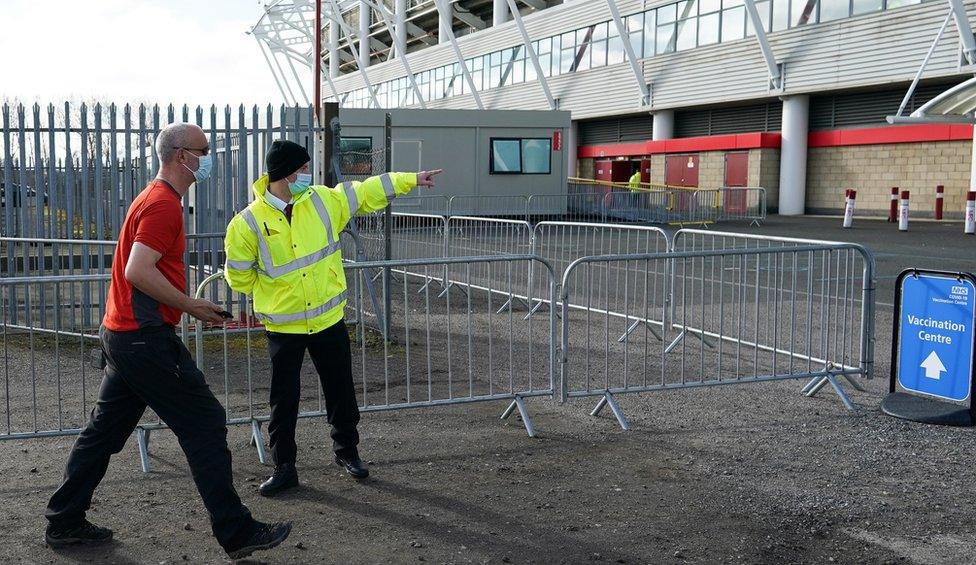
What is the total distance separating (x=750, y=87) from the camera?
3566cm

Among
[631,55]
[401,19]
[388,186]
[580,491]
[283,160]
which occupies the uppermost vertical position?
[401,19]

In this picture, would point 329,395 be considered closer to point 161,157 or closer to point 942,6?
point 161,157

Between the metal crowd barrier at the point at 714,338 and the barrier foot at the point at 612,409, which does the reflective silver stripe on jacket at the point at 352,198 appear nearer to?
the metal crowd barrier at the point at 714,338

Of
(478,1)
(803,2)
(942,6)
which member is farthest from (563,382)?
(478,1)

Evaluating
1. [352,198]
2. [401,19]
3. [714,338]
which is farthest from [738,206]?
[401,19]

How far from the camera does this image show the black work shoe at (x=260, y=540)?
171 inches

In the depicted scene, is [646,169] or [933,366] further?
[646,169]

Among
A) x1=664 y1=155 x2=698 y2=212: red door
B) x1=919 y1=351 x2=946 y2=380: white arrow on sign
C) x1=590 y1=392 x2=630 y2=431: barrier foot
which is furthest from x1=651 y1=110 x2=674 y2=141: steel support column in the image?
x1=590 y1=392 x2=630 y2=431: barrier foot

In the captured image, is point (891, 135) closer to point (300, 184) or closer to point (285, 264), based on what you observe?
point (300, 184)

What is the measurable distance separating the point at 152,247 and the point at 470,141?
91.3ft

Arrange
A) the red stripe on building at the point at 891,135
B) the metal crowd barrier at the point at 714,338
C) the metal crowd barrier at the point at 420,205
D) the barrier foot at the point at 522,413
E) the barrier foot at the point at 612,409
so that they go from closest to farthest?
the barrier foot at the point at 522,413 → the barrier foot at the point at 612,409 → the metal crowd barrier at the point at 714,338 → the metal crowd barrier at the point at 420,205 → the red stripe on building at the point at 891,135

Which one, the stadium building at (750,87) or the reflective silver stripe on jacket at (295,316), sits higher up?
the stadium building at (750,87)

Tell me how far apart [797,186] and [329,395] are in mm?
32270

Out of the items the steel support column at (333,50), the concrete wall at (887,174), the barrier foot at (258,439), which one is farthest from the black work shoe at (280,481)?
the steel support column at (333,50)
